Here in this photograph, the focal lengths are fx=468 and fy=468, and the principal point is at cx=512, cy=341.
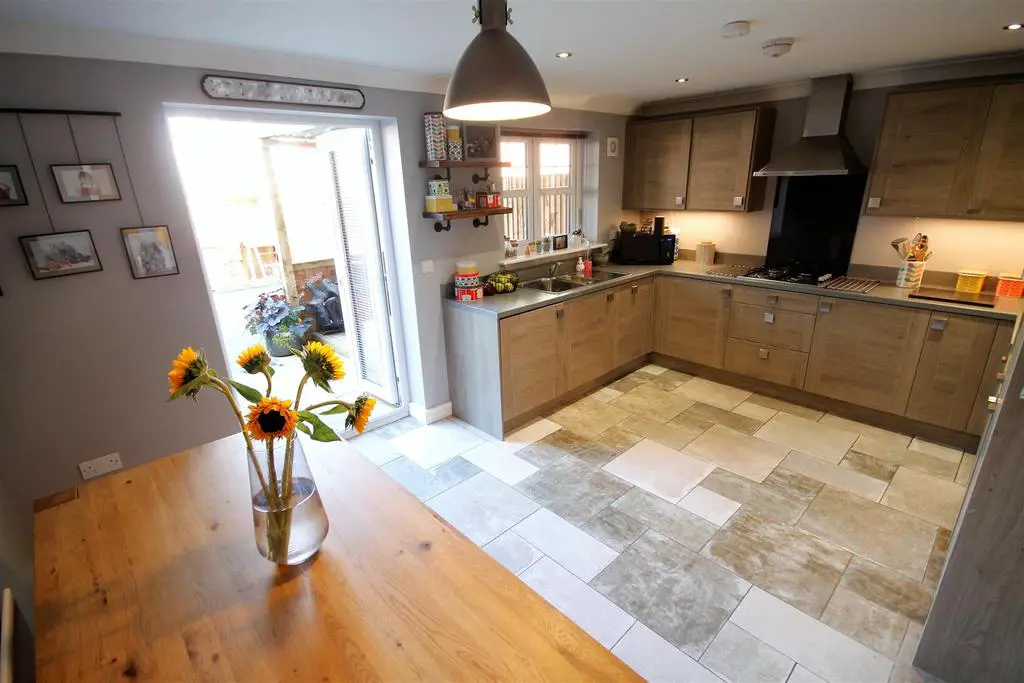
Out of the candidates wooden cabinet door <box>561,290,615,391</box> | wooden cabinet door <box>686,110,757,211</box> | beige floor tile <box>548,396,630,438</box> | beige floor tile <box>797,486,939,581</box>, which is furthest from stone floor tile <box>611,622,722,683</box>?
wooden cabinet door <box>686,110,757,211</box>

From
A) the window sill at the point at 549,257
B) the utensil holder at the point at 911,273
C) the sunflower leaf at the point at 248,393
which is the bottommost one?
the utensil holder at the point at 911,273

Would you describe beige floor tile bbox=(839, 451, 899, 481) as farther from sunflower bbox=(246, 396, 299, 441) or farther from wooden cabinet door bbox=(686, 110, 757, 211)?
sunflower bbox=(246, 396, 299, 441)

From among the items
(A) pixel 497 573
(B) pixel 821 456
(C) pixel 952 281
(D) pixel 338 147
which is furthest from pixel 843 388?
(D) pixel 338 147

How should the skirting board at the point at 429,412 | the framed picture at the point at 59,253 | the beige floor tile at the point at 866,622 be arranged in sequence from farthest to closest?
1. the skirting board at the point at 429,412
2. the framed picture at the point at 59,253
3. the beige floor tile at the point at 866,622

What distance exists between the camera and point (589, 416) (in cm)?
352

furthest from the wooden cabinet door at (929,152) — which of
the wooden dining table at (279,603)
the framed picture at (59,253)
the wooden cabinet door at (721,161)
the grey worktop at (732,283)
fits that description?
the framed picture at (59,253)

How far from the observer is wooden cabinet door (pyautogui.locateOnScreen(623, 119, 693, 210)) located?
4.06 metres

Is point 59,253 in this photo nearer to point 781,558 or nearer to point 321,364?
point 321,364

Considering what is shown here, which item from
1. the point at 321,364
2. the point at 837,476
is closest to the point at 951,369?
the point at 837,476

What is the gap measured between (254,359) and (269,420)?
0.67 ft

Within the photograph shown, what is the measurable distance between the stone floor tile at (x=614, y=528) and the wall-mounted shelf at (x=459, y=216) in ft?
6.52

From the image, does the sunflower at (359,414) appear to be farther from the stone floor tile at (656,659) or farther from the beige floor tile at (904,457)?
the beige floor tile at (904,457)

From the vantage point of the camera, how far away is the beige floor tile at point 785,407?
3.43 m

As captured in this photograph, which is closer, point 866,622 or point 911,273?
point 866,622
